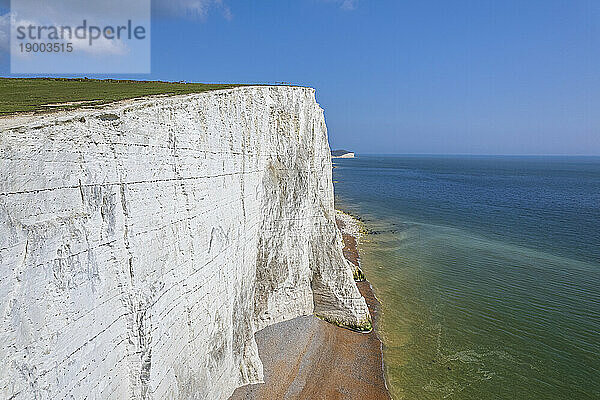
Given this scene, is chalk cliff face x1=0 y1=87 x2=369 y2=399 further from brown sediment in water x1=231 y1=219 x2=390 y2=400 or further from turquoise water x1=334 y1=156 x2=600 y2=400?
turquoise water x1=334 y1=156 x2=600 y2=400

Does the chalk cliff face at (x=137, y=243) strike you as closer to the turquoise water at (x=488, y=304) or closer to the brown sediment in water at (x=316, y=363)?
the brown sediment in water at (x=316, y=363)

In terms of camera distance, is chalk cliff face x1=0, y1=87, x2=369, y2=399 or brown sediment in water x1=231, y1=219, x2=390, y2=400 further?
brown sediment in water x1=231, y1=219, x2=390, y2=400

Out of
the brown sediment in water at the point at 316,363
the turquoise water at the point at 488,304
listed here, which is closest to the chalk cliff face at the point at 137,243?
the brown sediment in water at the point at 316,363

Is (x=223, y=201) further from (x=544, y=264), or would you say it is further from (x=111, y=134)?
(x=544, y=264)

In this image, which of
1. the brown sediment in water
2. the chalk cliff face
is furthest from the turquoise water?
the chalk cliff face

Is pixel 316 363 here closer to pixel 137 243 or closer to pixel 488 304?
pixel 137 243

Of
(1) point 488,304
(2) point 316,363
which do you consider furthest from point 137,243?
(1) point 488,304
